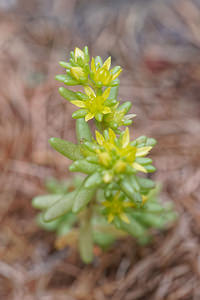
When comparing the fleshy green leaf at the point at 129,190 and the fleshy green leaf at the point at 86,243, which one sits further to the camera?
the fleshy green leaf at the point at 86,243

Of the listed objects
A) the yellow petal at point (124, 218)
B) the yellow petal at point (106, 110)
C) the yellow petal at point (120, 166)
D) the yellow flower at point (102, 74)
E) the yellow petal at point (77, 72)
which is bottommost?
the yellow petal at point (124, 218)

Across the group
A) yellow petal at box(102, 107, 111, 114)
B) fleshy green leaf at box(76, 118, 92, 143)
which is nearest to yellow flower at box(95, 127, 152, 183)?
yellow petal at box(102, 107, 111, 114)

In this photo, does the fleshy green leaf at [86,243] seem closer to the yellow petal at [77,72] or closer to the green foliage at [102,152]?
the green foliage at [102,152]

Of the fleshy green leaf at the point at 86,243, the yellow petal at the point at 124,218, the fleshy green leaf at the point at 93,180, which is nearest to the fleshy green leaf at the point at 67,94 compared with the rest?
the fleshy green leaf at the point at 93,180

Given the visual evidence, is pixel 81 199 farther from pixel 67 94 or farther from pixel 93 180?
pixel 67 94

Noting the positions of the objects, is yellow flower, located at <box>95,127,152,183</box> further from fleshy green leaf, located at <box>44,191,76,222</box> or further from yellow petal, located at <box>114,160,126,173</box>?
fleshy green leaf, located at <box>44,191,76,222</box>

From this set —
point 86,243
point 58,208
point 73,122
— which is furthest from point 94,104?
point 73,122
